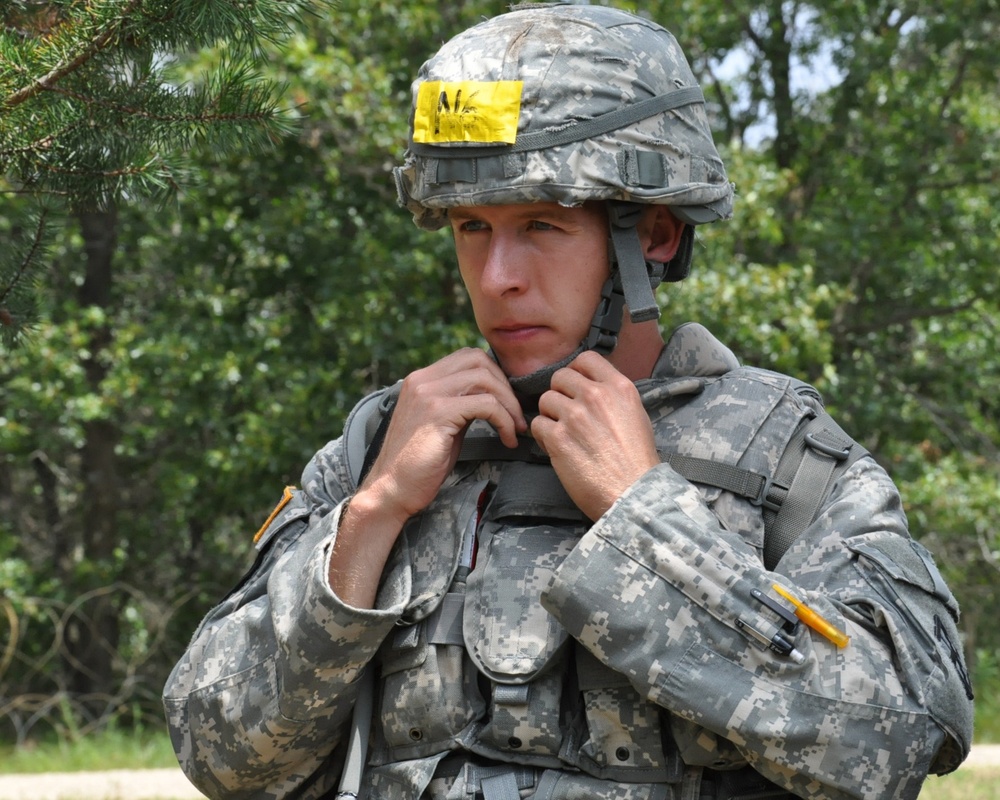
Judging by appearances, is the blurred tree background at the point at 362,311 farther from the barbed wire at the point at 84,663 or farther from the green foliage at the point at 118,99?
the green foliage at the point at 118,99

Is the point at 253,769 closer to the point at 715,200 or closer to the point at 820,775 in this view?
the point at 820,775

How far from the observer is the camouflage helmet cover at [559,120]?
233 centimetres

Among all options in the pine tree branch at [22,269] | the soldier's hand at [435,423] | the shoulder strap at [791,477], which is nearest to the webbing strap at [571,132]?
the soldier's hand at [435,423]

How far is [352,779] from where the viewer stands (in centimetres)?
225

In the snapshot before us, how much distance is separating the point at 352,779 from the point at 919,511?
23.7 ft

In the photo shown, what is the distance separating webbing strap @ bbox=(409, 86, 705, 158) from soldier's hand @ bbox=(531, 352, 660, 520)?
390 millimetres

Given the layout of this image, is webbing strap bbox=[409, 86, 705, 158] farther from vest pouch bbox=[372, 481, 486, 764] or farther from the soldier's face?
vest pouch bbox=[372, 481, 486, 764]

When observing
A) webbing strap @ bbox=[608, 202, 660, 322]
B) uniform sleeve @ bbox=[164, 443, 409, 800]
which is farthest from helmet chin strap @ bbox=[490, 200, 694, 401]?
uniform sleeve @ bbox=[164, 443, 409, 800]

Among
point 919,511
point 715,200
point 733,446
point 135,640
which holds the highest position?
point 715,200

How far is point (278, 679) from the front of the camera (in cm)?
224

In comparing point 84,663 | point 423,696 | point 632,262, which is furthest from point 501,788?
point 84,663

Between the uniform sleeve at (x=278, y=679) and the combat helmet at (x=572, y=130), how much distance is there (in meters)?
0.65

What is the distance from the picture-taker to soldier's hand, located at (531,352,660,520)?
2.17 m

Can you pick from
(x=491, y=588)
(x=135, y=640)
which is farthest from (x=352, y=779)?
(x=135, y=640)
